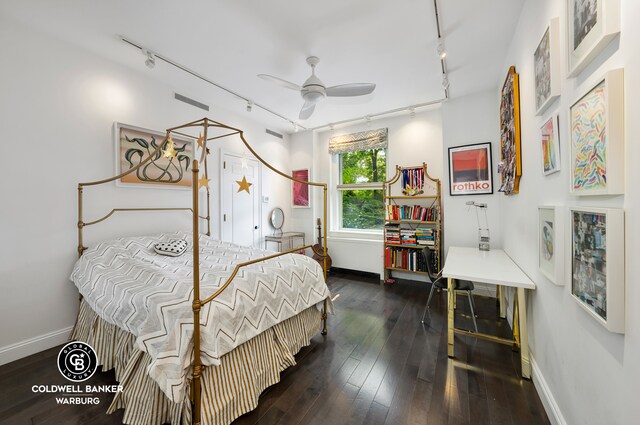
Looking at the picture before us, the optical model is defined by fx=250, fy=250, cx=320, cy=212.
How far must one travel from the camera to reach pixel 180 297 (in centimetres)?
144

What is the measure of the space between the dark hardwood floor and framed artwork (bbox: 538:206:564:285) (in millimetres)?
877

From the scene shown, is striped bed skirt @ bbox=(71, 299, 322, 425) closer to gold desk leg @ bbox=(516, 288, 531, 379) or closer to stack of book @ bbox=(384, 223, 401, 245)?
gold desk leg @ bbox=(516, 288, 531, 379)

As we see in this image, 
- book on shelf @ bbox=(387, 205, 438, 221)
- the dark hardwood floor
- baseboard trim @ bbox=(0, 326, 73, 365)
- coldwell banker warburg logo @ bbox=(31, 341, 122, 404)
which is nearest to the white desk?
the dark hardwood floor

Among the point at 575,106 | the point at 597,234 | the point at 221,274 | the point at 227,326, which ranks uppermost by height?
the point at 575,106

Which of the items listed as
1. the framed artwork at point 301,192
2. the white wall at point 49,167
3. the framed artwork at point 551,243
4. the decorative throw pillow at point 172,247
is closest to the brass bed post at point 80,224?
the white wall at point 49,167

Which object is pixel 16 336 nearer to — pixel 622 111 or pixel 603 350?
pixel 603 350

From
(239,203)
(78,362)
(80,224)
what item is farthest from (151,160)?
(78,362)

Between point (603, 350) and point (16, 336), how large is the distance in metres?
3.82

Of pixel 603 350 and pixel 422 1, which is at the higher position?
pixel 422 1

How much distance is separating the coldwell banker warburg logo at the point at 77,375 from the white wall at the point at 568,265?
2.52 m

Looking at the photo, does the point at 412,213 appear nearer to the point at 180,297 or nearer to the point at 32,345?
the point at 180,297

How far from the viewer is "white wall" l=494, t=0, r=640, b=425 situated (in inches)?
31.8

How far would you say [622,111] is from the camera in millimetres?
845

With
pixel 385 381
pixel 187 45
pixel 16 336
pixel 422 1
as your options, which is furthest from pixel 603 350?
pixel 16 336
